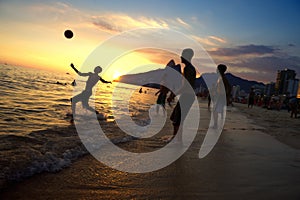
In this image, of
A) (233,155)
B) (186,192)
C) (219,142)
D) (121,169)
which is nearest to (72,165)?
(121,169)

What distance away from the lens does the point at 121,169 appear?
11.5ft

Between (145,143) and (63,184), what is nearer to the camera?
(63,184)

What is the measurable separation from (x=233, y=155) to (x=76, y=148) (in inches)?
111

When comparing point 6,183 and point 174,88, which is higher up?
point 174,88

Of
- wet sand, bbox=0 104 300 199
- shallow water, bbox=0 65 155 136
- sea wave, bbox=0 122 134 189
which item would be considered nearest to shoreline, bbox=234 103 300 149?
wet sand, bbox=0 104 300 199

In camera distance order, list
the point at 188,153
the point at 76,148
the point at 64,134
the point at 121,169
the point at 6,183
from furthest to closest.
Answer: the point at 64,134
the point at 188,153
the point at 76,148
the point at 121,169
the point at 6,183

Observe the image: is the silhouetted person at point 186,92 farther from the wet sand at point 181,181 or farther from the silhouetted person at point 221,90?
the silhouetted person at point 221,90

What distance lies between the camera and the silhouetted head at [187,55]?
17.6 feet

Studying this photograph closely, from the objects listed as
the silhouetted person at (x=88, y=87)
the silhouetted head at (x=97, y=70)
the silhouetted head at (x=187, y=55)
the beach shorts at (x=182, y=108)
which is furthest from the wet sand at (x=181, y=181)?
the silhouetted head at (x=97, y=70)

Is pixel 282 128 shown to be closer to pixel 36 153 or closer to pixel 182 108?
pixel 182 108

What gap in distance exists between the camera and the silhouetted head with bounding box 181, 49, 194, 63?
17.6 feet

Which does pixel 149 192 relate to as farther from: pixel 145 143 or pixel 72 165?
pixel 145 143

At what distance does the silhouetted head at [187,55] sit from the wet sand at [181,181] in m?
2.06

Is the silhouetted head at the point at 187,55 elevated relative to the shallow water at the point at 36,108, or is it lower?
elevated
